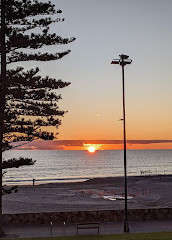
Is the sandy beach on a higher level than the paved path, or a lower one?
lower

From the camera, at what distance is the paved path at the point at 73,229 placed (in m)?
20.0

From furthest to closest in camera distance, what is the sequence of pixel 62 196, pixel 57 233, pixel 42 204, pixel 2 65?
1. pixel 62 196
2. pixel 42 204
3. pixel 2 65
4. pixel 57 233

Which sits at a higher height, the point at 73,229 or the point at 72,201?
the point at 73,229

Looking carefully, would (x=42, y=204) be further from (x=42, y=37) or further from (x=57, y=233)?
(x=42, y=37)

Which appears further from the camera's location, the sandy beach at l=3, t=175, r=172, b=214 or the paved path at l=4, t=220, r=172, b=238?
the sandy beach at l=3, t=175, r=172, b=214

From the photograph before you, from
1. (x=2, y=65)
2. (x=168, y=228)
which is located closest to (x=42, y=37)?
(x=2, y=65)

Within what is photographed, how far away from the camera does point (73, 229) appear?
827 inches

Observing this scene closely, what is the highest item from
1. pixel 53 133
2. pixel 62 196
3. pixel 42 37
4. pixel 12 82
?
pixel 42 37

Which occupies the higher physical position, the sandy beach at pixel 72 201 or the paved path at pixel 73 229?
the paved path at pixel 73 229

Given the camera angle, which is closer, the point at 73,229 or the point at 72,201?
the point at 73,229

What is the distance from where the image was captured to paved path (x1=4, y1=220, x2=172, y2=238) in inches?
787

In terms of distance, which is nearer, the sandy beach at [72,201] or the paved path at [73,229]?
the paved path at [73,229]

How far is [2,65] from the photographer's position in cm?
2139

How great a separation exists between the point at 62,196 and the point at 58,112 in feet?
83.3
